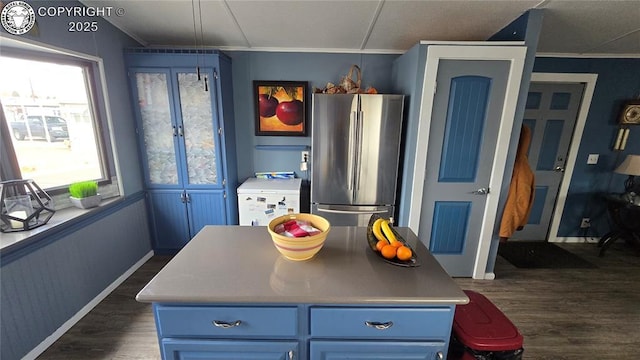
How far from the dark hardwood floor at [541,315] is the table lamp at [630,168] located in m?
0.91

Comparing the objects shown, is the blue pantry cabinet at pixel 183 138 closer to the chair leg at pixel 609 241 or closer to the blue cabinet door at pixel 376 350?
the blue cabinet door at pixel 376 350

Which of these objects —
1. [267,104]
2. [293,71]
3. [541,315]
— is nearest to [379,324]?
[541,315]

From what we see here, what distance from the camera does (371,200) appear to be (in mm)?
2557

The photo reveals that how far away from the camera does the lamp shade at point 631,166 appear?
2.72 m

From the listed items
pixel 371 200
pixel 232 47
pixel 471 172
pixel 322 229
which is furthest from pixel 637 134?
pixel 232 47

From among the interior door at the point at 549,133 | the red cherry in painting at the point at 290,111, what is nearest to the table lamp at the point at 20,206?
the red cherry in painting at the point at 290,111

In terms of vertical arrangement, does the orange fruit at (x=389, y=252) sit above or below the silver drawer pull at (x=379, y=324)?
above

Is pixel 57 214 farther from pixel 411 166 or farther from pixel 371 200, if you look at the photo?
pixel 411 166

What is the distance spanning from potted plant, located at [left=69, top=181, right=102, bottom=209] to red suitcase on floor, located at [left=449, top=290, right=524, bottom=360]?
275 cm

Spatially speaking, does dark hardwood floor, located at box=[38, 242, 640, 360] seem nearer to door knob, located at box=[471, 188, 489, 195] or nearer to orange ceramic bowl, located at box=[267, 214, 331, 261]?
door knob, located at box=[471, 188, 489, 195]

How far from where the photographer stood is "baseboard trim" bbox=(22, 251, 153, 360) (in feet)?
5.32

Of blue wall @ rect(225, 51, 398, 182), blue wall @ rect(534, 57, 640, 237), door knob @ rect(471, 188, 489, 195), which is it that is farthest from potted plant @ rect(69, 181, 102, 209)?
blue wall @ rect(534, 57, 640, 237)

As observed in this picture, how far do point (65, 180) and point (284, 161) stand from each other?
6.61ft

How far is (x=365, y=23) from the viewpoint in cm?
221
